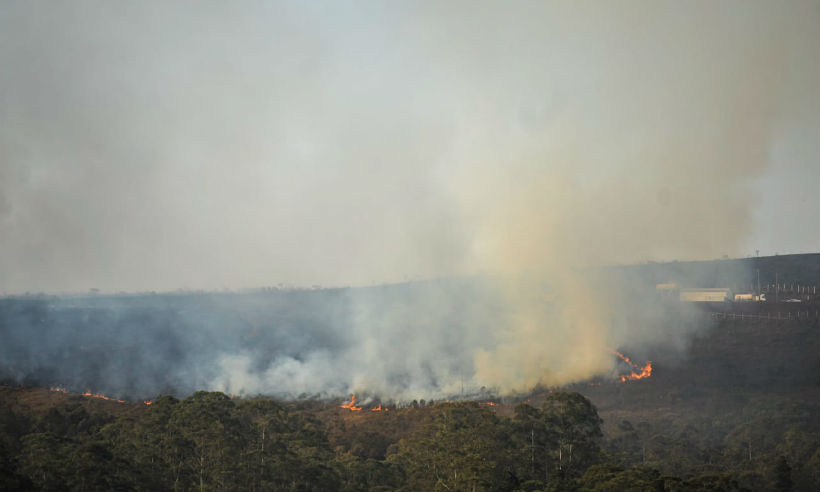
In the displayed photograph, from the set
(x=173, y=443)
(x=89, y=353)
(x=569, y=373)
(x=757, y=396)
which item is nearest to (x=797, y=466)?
(x=757, y=396)

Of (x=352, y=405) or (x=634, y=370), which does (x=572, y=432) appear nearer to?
(x=352, y=405)

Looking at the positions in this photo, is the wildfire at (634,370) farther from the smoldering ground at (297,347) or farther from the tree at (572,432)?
the tree at (572,432)

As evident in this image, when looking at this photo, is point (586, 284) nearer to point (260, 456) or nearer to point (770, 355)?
point (770, 355)

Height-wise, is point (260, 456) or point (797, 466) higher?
point (260, 456)

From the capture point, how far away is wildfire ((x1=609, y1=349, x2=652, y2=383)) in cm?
12088

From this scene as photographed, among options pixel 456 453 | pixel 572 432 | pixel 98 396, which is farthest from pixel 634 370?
pixel 98 396

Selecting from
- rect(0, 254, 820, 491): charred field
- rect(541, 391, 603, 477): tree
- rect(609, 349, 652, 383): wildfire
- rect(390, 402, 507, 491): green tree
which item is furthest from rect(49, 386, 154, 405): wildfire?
rect(609, 349, 652, 383): wildfire

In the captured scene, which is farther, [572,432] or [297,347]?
[297,347]

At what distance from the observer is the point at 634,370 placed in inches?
4975

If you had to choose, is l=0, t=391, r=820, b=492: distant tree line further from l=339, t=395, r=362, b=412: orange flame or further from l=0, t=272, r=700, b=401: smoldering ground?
l=0, t=272, r=700, b=401: smoldering ground

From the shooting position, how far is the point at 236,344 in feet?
472

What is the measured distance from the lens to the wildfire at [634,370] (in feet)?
397

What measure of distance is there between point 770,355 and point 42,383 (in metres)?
142

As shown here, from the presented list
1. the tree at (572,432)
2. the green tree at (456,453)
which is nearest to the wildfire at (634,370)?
the tree at (572,432)
